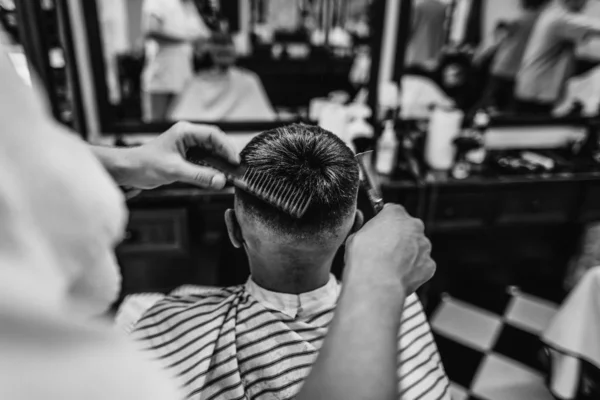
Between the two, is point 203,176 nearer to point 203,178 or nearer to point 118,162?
point 203,178

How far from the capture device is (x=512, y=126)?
9.51 ft

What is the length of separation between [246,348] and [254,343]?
0.02 meters

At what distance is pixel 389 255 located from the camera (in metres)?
0.72

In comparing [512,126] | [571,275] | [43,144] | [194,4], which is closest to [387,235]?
[43,144]

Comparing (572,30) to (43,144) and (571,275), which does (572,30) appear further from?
(43,144)

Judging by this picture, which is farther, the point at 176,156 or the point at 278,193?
the point at 176,156

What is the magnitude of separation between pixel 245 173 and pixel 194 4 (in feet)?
5.05

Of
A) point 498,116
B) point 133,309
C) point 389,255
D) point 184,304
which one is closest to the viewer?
point 389,255

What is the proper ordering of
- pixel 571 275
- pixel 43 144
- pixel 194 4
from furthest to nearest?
1. pixel 571 275
2. pixel 194 4
3. pixel 43 144

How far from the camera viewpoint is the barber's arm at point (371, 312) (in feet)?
1.90

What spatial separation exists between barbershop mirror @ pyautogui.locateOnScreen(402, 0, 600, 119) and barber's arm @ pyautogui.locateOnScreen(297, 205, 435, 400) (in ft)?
6.69

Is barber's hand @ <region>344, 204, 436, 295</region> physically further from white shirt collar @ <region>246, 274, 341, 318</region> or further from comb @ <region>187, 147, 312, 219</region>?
white shirt collar @ <region>246, 274, 341, 318</region>

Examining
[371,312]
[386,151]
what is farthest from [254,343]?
[386,151]

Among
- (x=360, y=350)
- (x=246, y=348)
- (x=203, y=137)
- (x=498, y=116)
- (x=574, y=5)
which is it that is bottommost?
(x=246, y=348)
